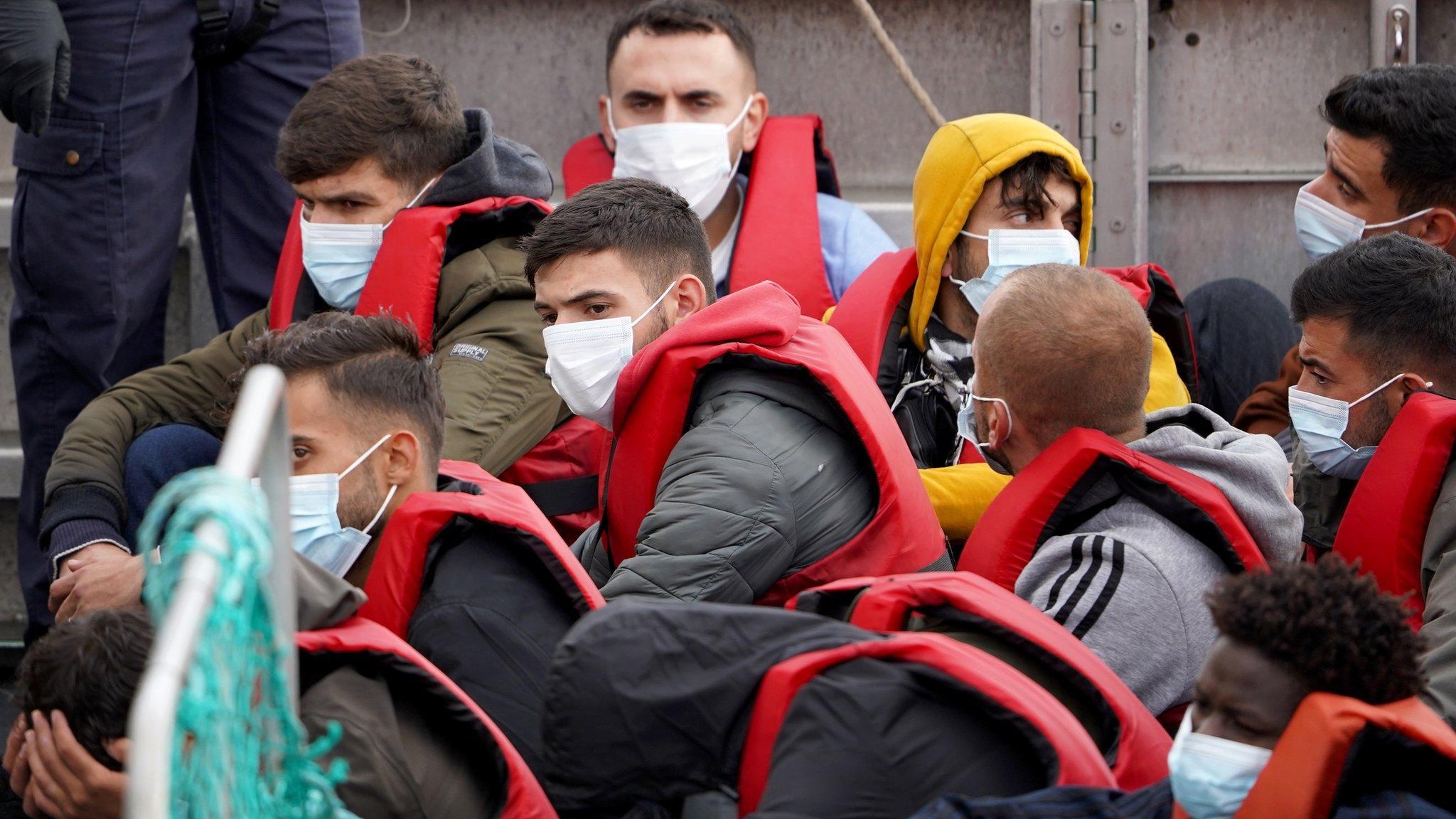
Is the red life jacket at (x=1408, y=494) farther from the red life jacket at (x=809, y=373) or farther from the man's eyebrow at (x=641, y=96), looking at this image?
the man's eyebrow at (x=641, y=96)

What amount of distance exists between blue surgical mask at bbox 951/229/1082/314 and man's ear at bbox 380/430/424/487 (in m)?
1.36

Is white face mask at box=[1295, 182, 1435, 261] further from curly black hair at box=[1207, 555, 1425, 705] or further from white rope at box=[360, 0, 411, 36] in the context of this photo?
white rope at box=[360, 0, 411, 36]

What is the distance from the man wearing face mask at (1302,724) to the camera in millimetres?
1554

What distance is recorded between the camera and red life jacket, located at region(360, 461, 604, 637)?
A: 216 centimetres

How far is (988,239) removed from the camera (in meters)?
3.33

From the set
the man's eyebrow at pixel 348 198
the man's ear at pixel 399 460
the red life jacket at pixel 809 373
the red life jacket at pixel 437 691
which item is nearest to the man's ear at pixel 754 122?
the man's eyebrow at pixel 348 198

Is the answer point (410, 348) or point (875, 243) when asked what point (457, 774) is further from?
point (875, 243)

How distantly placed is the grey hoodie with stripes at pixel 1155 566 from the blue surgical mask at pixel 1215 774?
423 mm

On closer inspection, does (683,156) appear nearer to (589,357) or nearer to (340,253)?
(340,253)

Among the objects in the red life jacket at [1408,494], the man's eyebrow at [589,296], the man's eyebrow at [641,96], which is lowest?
the red life jacket at [1408,494]

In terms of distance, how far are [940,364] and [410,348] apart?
119 cm

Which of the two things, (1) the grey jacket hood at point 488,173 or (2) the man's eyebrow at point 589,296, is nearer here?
(2) the man's eyebrow at point 589,296

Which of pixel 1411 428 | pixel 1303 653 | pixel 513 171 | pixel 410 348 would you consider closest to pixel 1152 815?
pixel 1303 653

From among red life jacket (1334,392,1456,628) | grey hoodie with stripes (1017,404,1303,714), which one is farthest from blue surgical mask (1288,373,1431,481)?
grey hoodie with stripes (1017,404,1303,714)
